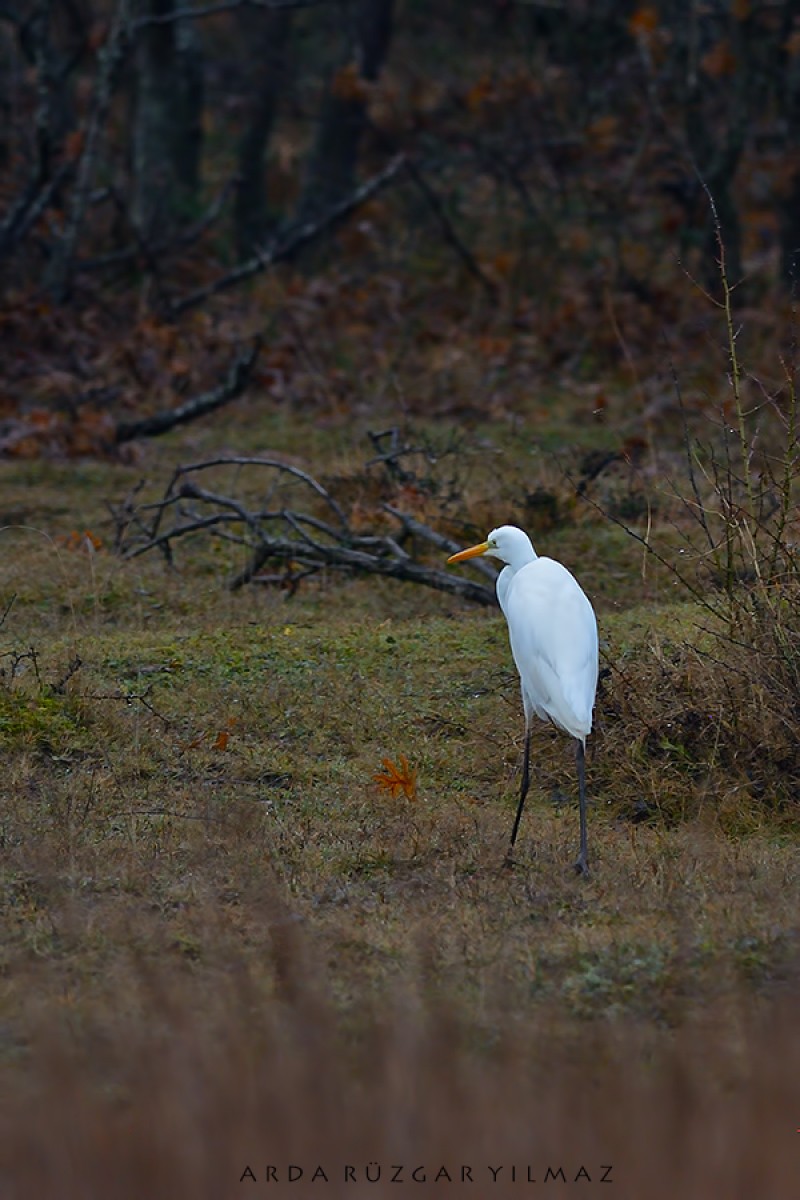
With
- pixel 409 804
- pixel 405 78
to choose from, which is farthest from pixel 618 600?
pixel 405 78

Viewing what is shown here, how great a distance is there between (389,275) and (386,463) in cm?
612

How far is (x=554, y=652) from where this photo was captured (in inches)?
206

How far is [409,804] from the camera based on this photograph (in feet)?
18.2

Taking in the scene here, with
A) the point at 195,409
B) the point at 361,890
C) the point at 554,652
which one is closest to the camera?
the point at 361,890

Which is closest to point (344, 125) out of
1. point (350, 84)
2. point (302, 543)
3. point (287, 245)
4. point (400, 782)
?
point (350, 84)

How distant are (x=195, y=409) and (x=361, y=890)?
6.56 m

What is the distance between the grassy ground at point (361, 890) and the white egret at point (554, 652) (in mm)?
376

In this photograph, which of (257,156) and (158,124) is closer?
(158,124)

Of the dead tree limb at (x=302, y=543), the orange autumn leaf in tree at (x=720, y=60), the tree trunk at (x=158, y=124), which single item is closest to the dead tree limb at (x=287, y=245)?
the tree trunk at (x=158, y=124)

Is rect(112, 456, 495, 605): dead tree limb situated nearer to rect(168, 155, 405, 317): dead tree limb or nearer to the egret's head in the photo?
the egret's head

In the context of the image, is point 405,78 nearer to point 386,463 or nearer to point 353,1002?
point 386,463

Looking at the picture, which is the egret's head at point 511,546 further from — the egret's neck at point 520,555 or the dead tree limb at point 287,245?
the dead tree limb at point 287,245

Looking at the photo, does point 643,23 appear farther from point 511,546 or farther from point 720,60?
point 511,546

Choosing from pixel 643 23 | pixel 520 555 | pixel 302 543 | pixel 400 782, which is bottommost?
pixel 302 543
